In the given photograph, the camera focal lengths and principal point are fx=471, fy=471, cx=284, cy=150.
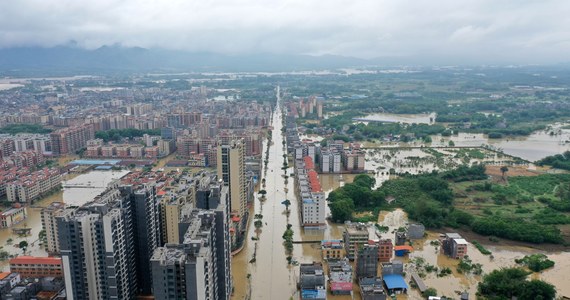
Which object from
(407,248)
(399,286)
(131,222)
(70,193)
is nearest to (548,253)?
(407,248)

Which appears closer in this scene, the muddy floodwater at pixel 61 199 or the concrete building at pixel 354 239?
the concrete building at pixel 354 239

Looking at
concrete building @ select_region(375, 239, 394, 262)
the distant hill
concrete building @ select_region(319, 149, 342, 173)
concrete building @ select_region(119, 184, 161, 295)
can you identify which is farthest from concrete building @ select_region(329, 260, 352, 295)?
the distant hill

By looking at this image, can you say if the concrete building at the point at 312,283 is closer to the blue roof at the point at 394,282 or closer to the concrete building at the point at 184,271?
the blue roof at the point at 394,282

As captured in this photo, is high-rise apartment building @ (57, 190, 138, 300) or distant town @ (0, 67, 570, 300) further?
distant town @ (0, 67, 570, 300)

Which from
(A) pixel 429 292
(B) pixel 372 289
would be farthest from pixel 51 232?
(A) pixel 429 292

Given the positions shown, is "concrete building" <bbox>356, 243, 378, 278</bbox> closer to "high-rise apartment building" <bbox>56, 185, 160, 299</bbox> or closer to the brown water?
"high-rise apartment building" <bbox>56, 185, 160, 299</bbox>

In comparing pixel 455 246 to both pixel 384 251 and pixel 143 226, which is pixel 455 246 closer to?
pixel 384 251

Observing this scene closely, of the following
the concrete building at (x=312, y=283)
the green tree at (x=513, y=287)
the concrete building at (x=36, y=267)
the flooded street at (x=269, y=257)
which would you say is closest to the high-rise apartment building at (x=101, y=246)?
the concrete building at (x=36, y=267)
